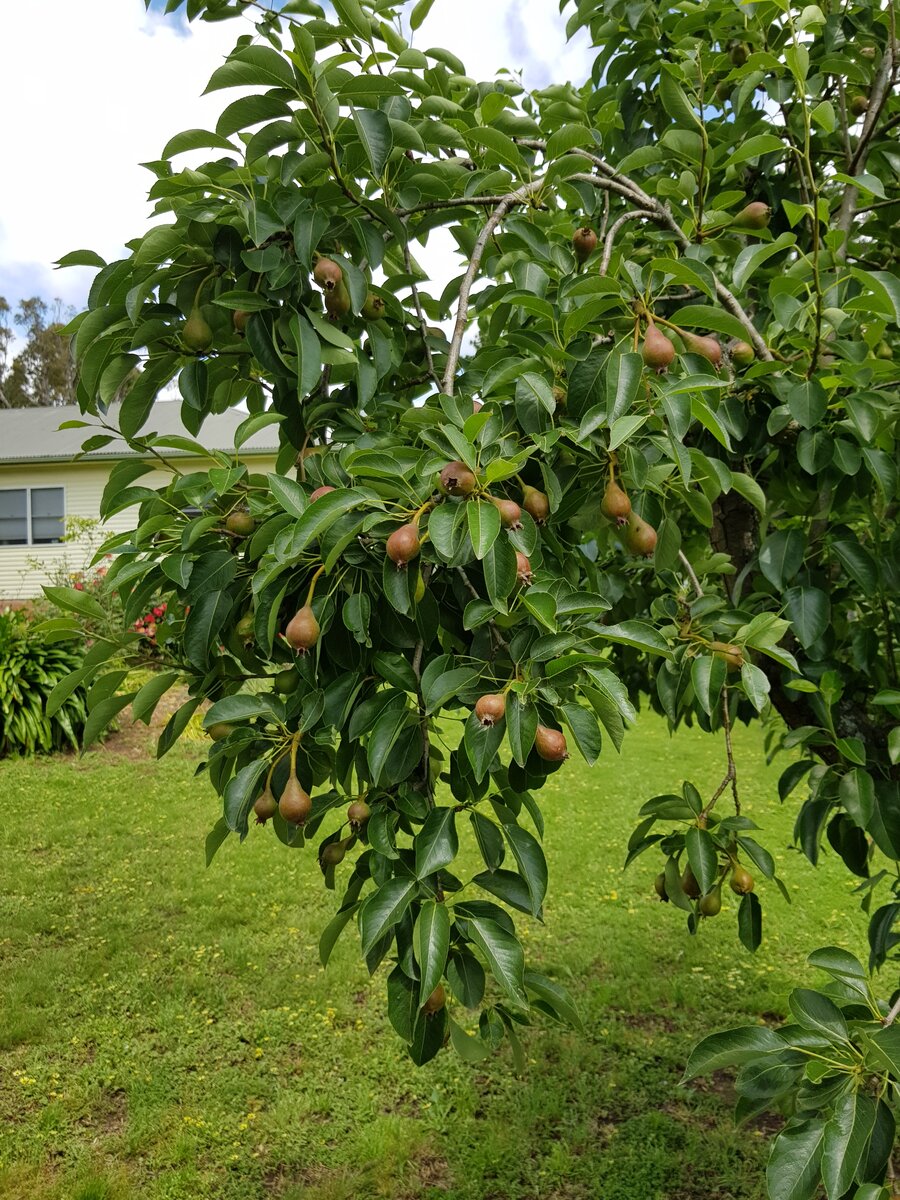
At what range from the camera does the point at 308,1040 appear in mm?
3594

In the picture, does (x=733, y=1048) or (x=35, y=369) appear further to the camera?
(x=35, y=369)

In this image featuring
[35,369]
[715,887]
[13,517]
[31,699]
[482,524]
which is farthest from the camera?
[35,369]

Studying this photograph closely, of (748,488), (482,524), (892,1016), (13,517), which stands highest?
(13,517)

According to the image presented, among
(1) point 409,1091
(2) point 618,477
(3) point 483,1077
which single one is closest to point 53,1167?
(1) point 409,1091

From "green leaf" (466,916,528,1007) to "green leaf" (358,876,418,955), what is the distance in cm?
10

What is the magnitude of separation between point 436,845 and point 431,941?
0.12m

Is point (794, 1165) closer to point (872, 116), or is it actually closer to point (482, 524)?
point (482, 524)

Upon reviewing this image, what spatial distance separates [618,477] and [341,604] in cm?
44

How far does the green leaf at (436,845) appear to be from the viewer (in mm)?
1123

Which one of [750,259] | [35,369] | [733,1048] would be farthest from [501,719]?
[35,369]

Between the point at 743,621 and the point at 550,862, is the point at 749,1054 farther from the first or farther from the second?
the point at 550,862

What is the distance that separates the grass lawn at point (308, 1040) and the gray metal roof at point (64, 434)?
11.2 meters

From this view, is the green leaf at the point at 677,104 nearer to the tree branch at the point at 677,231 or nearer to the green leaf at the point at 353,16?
the tree branch at the point at 677,231

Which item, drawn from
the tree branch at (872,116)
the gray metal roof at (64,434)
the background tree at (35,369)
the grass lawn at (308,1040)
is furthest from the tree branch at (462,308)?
the background tree at (35,369)
